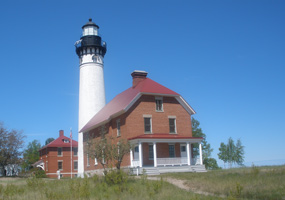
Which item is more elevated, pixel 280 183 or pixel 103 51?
pixel 103 51

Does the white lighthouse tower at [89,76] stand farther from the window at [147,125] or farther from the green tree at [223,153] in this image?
the green tree at [223,153]

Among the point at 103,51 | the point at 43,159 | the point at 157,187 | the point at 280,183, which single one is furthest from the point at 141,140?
the point at 43,159

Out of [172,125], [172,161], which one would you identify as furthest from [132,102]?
[172,161]

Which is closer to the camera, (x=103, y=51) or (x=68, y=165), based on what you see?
(x=103, y=51)

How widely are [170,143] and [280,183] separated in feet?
49.1

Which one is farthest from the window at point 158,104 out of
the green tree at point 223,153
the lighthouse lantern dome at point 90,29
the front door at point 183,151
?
the green tree at point 223,153

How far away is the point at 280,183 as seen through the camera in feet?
50.9

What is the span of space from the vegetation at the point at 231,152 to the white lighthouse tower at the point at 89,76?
35508mm

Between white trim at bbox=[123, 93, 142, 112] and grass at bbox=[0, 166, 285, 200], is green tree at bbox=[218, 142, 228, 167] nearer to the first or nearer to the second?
white trim at bbox=[123, 93, 142, 112]

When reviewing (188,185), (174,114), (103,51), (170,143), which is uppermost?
(103,51)

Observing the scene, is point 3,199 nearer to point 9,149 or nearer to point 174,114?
point 174,114

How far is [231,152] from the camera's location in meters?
66.8

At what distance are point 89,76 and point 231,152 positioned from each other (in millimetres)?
38431

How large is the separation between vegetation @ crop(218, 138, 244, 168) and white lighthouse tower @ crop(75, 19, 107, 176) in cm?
3551
